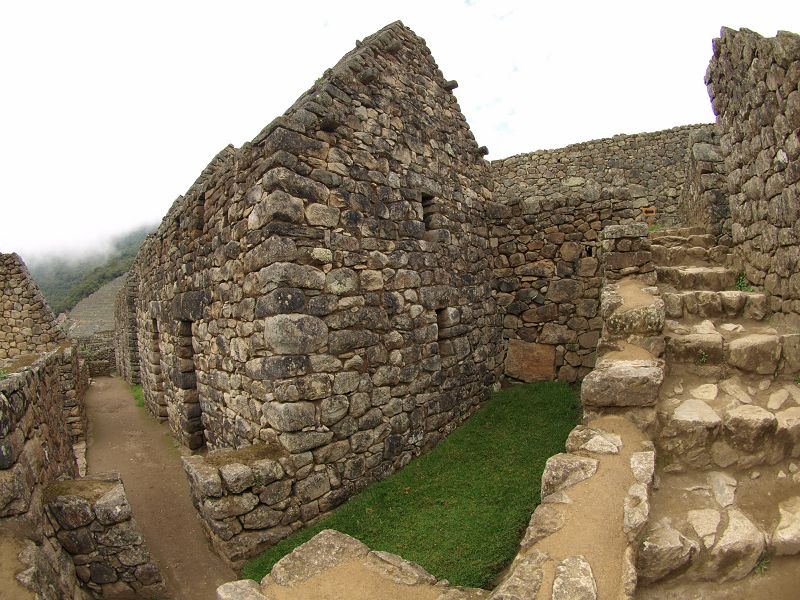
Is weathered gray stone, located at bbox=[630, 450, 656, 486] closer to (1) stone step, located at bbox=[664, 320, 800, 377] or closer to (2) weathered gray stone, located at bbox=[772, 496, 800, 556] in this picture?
(2) weathered gray stone, located at bbox=[772, 496, 800, 556]

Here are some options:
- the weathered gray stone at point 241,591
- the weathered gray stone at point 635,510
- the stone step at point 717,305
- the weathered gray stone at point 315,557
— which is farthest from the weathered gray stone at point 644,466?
the weathered gray stone at point 241,591

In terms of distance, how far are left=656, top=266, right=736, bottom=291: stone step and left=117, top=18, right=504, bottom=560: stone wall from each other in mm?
3163

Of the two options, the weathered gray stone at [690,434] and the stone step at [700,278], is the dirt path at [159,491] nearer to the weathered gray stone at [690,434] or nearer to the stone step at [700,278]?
the weathered gray stone at [690,434]

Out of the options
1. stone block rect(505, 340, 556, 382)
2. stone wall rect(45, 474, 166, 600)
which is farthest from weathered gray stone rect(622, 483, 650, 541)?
stone block rect(505, 340, 556, 382)

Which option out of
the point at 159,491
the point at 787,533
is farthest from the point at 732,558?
the point at 159,491

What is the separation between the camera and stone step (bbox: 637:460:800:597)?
9.40 feet

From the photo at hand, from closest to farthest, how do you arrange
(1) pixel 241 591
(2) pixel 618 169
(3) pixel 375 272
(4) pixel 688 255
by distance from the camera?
1. (1) pixel 241 591
2. (3) pixel 375 272
3. (4) pixel 688 255
4. (2) pixel 618 169

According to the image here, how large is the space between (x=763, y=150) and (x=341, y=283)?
4976mm

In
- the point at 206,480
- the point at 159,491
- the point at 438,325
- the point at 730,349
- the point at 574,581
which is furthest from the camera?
the point at 438,325

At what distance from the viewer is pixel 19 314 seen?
37.6 feet

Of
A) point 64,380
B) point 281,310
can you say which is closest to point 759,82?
point 281,310

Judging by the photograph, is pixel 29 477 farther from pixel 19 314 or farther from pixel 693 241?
pixel 19 314

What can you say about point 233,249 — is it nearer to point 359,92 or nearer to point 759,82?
point 359,92

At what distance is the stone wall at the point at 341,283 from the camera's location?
5.31m
